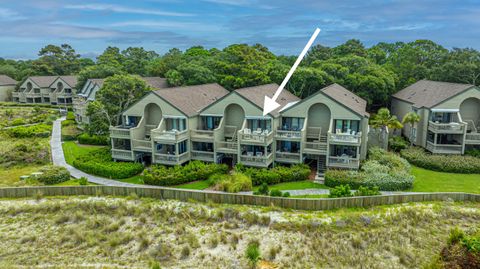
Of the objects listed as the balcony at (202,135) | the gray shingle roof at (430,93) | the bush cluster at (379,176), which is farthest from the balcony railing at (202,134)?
the gray shingle roof at (430,93)

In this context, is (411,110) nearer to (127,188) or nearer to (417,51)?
(417,51)

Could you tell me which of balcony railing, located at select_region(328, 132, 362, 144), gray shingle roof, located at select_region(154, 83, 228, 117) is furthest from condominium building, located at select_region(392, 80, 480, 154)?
gray shingle roof, located at select_region(154, 83, 228, 117)

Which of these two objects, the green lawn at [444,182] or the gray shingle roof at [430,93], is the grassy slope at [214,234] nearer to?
the green lawn at [444,182]

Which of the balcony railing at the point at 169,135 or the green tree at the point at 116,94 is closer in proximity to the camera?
the balcony railing at the point at 169,135

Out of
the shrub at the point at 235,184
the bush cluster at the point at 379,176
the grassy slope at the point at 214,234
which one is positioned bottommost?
the grassy slope at the point at 214,234

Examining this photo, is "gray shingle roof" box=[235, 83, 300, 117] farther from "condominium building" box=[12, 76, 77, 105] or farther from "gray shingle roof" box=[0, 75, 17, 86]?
"gray shingle roof" box=[0, 75, 17, 86]

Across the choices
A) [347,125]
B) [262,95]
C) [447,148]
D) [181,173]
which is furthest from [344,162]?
[181,173]

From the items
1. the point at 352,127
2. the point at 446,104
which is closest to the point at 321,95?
the point at 352,127
